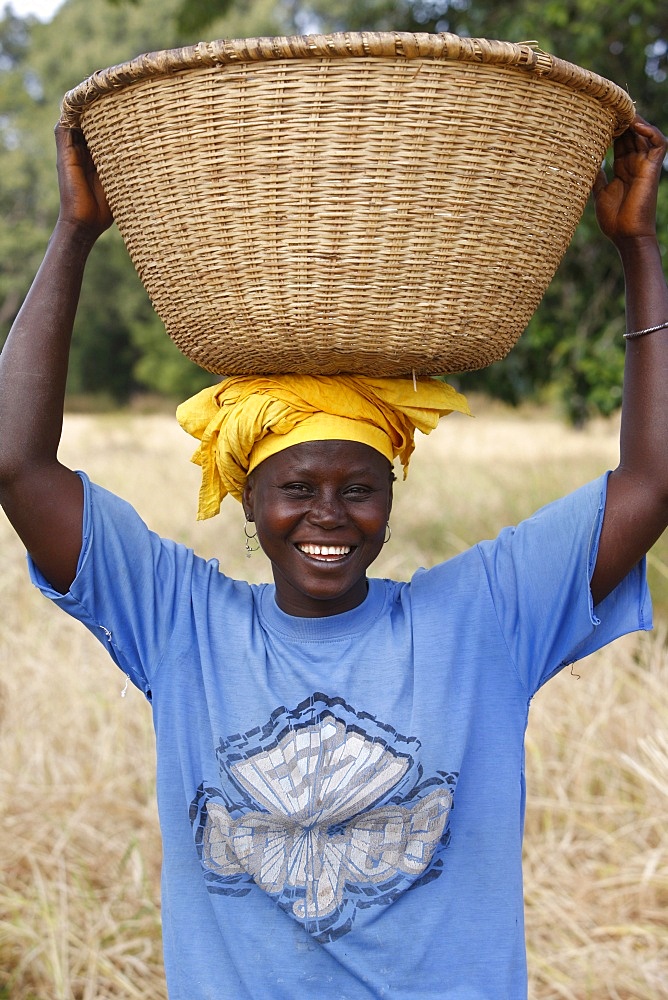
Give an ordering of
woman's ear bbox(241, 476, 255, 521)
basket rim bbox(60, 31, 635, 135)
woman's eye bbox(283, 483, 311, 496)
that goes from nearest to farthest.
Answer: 1. basket rim bbox(60, 31, 635, 135)
2. woman's eye bbox(283, 483, 311, 496)
3. woman's ear bbox(241, 476, 255, 521)

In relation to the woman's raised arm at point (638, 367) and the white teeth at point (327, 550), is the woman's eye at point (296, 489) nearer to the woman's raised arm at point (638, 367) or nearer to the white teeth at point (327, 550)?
the white teeth at point (327, 550)

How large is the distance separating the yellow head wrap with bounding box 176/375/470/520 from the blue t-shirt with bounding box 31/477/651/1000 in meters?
0.21

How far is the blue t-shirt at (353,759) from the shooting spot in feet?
5.30

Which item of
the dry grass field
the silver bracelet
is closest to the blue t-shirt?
the silver bracelet

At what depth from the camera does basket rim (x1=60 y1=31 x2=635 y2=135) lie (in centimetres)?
133

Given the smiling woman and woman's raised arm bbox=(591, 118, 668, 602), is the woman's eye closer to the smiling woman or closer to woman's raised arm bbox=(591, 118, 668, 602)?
the smiling woman

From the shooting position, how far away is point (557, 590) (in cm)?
164

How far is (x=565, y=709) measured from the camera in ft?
11.9

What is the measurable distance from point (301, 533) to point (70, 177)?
2.27 feet

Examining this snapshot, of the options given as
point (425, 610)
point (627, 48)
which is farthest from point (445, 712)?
point (627, 48)

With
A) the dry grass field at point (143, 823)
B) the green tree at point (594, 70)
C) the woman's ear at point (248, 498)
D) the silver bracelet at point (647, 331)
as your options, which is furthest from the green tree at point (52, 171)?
the silver bracelet at point (647, 331)

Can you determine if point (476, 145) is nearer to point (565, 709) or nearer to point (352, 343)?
point (352, 343)

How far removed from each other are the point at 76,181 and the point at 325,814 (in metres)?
1.09

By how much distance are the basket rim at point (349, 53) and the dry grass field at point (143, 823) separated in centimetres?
213
